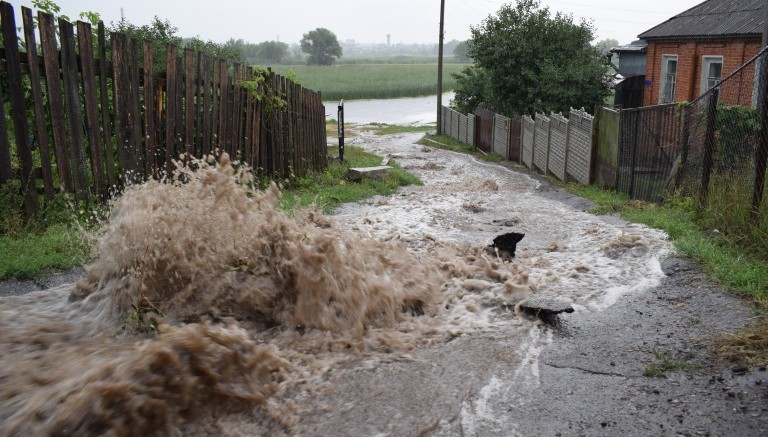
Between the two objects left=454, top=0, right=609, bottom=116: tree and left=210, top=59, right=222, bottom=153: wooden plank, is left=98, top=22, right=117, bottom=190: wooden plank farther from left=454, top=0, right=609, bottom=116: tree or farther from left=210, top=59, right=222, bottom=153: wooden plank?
left=454, top=0, right=609, bottom=116: tree

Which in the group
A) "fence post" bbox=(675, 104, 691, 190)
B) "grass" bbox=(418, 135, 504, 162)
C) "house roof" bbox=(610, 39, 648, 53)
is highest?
"house roof" bbox=(610, 39, 648, 53)

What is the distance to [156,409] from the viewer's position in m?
3.82

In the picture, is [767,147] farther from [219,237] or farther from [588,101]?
[588,101]

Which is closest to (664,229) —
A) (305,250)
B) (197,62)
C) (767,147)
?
(767,147)

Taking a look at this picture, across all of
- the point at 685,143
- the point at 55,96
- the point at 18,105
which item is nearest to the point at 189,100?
the point at 55,96

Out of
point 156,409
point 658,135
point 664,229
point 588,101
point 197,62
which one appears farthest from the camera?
point 588,101

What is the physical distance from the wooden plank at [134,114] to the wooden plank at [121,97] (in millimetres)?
62

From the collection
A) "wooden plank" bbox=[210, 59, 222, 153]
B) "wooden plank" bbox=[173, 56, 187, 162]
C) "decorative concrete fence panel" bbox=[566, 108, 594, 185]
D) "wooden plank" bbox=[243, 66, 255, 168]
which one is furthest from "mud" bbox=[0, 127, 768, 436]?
"decorative concrete fence panel" bbox=[566, 108, 594, 185]

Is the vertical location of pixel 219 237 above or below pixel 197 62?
below

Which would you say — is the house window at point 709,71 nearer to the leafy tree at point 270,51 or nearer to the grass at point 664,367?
the grass at point 664,367

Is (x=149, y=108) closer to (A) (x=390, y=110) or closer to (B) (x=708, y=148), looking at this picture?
(B) (x=708, y=148)

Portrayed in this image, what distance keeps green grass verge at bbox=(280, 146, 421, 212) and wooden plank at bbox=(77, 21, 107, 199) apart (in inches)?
105

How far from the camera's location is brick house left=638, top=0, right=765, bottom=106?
67.3ft

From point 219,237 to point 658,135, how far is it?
8554mm
